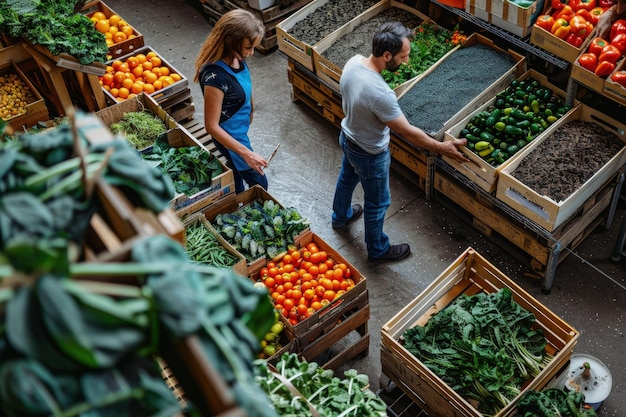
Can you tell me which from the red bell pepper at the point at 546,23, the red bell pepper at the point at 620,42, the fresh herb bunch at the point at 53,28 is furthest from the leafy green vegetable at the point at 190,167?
the red bell pepper at the point at 620,42

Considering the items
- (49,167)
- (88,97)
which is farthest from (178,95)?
(49,167)

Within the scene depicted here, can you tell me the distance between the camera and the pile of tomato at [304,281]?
4.31m

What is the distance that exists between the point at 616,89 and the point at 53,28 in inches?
170

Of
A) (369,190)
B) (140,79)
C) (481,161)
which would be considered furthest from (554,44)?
(140,79)

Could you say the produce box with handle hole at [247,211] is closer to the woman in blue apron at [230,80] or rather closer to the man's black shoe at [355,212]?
the woman in blue apron at [230,80]

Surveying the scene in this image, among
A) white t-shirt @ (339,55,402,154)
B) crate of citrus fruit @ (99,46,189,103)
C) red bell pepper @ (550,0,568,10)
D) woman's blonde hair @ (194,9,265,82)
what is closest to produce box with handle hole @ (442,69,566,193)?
red bell pepper @ (550,0,568,10)

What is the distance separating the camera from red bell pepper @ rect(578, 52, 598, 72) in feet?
15.9

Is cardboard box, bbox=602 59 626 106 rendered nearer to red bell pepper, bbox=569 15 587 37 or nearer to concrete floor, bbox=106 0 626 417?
red bell pepper, bbox=569 15 587 37

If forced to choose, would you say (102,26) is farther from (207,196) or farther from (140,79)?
(207,196)

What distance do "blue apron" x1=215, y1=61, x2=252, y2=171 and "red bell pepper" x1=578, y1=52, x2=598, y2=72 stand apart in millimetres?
2527

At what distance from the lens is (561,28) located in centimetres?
505

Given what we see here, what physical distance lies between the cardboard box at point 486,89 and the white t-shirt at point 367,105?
0.85 m

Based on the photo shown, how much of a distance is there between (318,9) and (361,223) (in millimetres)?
2481

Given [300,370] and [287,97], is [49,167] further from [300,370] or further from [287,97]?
[287,97]
